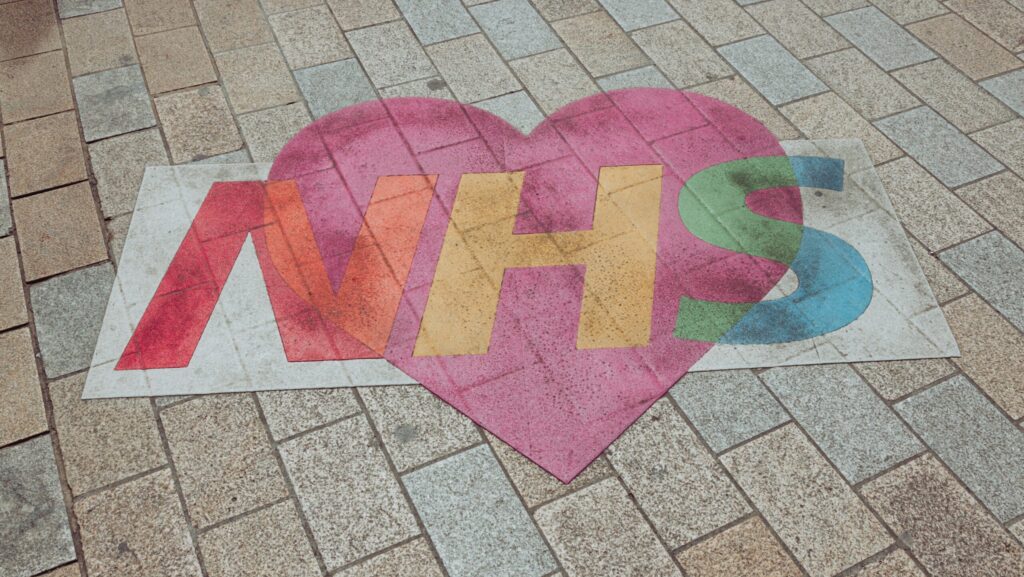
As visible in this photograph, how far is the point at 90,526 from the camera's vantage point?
4.61 meters

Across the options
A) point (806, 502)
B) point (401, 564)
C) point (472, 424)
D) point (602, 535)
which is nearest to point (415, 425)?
point (472, 424)

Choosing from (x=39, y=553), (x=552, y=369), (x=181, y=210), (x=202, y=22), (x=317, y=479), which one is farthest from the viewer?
(x=202, y=22)

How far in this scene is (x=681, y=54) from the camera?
7.55 meters


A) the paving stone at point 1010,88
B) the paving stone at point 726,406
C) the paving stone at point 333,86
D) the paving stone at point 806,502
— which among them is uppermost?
the paving stone at point 1010,88

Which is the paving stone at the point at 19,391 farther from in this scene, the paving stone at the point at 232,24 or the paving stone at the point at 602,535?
the paving stone at the point at 232,24

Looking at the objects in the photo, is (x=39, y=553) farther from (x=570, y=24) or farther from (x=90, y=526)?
(x=570, y=24)

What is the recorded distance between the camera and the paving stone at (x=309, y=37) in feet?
24.4

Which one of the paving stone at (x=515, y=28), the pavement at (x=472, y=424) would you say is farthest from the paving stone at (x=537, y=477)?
the paving stone at (x=515, y=28)

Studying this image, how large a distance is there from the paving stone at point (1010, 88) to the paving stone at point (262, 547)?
656 centimetres

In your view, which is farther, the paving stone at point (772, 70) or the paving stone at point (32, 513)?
the paving stone at point (772, 70)

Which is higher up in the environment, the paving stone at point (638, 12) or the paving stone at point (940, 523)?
the paving stone at point (638, 12)

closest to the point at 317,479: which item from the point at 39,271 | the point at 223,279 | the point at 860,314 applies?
the point at 223,279

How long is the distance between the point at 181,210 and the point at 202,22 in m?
2.54

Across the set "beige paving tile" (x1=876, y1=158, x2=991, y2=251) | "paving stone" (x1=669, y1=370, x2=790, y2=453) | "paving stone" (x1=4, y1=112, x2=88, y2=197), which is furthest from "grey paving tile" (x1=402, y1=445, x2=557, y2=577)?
"paving stone" (x1=4, y1=112, x2=88, y2=197)
